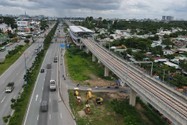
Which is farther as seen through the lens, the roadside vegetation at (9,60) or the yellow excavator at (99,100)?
the roadside vegetation at (9,60)

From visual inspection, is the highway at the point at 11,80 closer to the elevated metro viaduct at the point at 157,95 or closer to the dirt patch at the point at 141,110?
the elevated metro viaduct at the point at 157,95

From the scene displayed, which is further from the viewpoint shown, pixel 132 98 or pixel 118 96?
pixel 118 96

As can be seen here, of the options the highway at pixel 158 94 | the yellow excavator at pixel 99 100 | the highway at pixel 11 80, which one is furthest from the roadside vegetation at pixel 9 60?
the highway at pixel 158 94

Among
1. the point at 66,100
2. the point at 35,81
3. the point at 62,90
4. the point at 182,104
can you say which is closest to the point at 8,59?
the point at 35,81

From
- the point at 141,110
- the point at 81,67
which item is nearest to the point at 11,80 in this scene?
the point at 81,67

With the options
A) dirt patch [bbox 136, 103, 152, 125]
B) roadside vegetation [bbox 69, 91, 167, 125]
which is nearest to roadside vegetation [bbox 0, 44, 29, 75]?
roadside vegetation [bbox 69, 91, 167, 125]

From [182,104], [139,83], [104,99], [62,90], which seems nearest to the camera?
[182,104]

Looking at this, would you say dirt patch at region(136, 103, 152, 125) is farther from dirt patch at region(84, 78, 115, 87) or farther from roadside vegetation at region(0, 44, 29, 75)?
roadside vegetation at region(0, 44, 29, 75)

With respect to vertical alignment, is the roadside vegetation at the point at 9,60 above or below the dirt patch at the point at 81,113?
above

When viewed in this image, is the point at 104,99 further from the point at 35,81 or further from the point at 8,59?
the point at 8,59

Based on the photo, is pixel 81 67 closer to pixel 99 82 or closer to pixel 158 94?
pixel 99 82

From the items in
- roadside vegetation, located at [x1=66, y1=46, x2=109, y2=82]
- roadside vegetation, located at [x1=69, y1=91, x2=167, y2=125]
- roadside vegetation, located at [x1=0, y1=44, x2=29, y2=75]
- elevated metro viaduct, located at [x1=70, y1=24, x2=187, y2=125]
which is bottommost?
roadside vegetation, located at [x1=69, y1=91, x2=167, y2=125]
